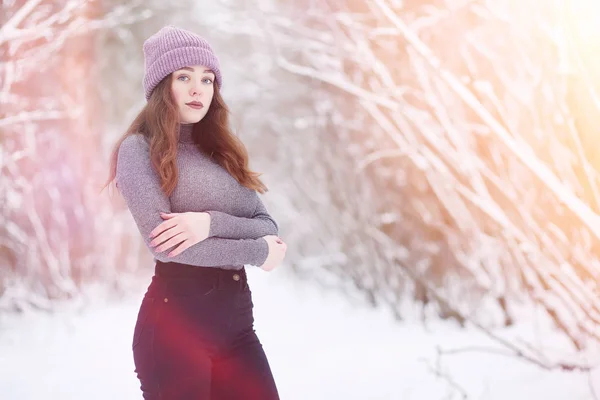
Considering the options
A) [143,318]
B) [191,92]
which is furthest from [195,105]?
[143,318]

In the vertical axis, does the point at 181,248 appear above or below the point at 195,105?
below

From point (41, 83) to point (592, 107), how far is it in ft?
7.36

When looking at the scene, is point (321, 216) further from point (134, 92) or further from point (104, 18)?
point (104, 18)

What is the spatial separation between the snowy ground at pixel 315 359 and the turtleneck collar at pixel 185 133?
50.2 inches

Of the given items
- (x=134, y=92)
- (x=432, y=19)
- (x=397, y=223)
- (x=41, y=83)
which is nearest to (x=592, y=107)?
(x=432, y=19)

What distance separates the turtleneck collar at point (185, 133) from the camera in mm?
1272

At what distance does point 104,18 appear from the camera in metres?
2.61

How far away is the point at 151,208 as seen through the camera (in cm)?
108

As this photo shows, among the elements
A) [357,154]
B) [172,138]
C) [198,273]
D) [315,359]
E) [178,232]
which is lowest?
[315,359]

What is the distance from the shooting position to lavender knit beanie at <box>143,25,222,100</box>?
48.1 inches

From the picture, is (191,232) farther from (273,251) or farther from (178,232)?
(273,251)

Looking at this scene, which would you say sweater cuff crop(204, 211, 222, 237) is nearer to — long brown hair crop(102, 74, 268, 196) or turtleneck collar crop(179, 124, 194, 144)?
long brown hair crop(102, 74, 268, 196)

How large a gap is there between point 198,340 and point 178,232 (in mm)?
217

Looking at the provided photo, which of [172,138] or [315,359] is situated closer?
[172,138]
